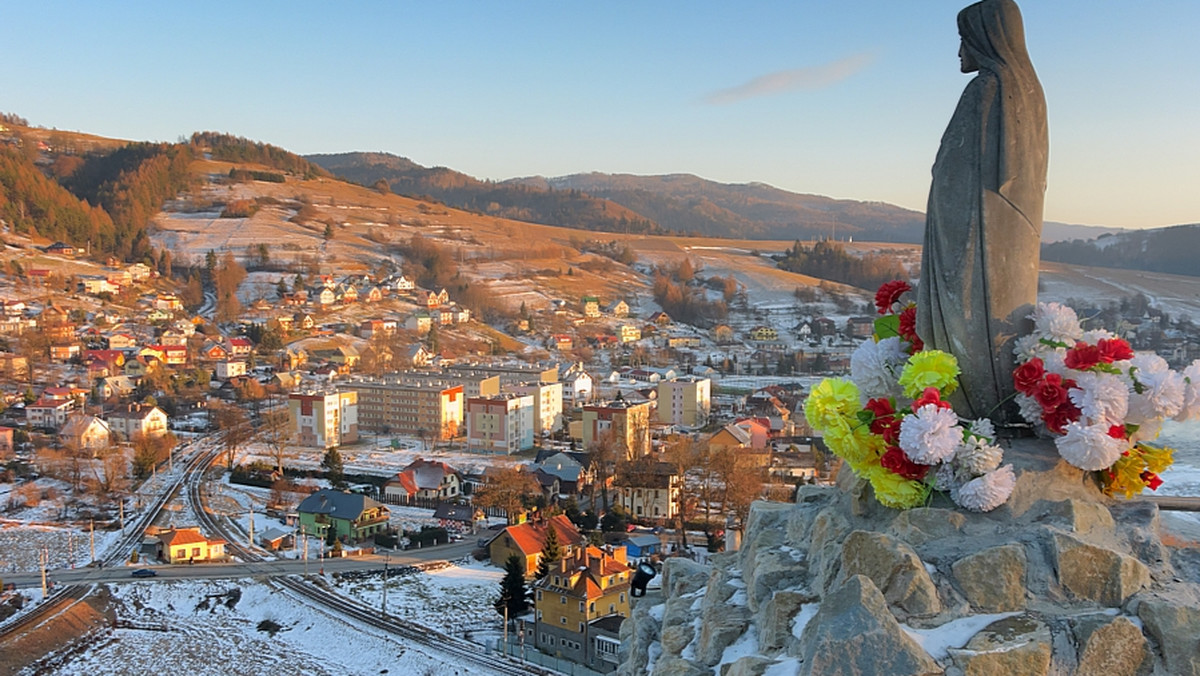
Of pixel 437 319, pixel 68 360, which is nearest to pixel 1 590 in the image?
pixel 68 360

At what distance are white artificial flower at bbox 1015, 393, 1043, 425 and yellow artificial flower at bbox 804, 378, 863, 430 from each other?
2.41ft

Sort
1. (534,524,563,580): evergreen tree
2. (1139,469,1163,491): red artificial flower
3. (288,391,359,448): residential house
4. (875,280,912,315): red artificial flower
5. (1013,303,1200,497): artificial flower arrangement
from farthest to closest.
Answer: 1. (288,391,359,448): residential house
2. (534,524,563,580): evergreen tree
3. (875,280,912,315): red artificial flower
4. (1139,469,1163,491): red artificial flower
5. (1013,303,1200,497): artificial flower arrangement

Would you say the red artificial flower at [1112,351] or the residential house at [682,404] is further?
the residential house at [682,404]

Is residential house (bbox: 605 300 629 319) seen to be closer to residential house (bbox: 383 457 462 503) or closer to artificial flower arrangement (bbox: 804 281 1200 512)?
residential house (bbox: 383 457 462 503)

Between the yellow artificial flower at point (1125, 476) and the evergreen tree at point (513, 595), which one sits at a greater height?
the yellow artificial flower at point (1125, 476)

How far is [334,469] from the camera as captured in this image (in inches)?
1268

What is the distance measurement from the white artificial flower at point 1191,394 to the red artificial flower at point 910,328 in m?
1.18

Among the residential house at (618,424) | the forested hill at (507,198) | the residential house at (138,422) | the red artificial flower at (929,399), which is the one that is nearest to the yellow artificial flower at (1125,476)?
the red artificial flower at (929,399)

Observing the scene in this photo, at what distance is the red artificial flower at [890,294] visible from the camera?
5.23 meters

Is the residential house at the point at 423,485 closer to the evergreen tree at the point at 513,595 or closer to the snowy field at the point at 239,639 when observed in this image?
the snowy field at the point at 239,639

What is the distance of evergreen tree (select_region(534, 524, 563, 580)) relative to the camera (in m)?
20.0

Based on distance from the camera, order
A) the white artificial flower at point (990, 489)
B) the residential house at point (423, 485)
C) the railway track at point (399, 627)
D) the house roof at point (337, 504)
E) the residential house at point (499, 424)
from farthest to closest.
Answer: the residential house at point (499, 424)
the residential house at point (423, 485)
the house roof at point (337, 504)
the railway track at point (399, 627)
the white artificial flower at point (990, 489)

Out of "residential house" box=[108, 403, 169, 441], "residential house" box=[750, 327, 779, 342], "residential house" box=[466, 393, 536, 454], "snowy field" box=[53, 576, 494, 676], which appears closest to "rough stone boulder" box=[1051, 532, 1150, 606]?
"snowy field" box=[53, 576, 494, 676]

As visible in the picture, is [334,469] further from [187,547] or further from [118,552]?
[187,547]
